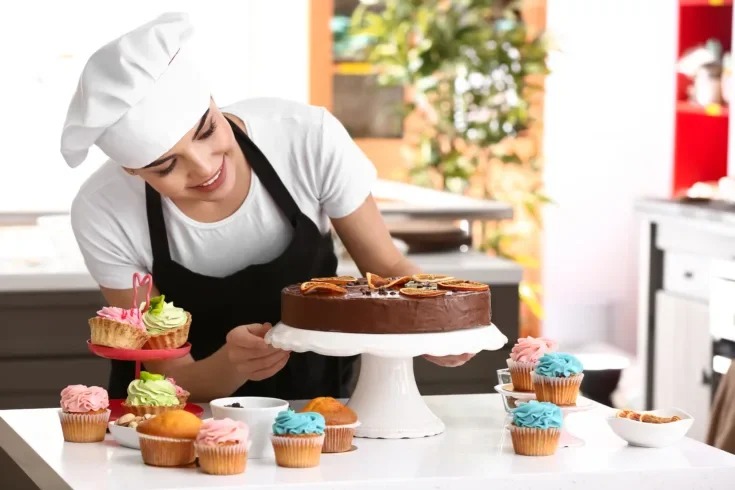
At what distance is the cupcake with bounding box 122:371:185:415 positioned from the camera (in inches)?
66.6

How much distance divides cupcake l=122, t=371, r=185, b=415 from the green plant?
11.6ft

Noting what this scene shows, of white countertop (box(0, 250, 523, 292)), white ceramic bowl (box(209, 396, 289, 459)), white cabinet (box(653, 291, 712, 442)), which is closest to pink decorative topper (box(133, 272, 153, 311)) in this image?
white ceramic bowl (box(209, 396, 289, 459))

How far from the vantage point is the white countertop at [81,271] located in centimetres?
304

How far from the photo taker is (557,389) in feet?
5.75

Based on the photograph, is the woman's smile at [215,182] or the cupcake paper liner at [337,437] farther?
the woman's smile at [215,182]

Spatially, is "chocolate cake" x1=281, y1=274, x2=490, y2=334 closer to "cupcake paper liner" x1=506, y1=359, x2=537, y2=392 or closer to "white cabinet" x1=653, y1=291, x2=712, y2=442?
"cupcake paper liner" x1=506, y1=359, x2=537, y2=392

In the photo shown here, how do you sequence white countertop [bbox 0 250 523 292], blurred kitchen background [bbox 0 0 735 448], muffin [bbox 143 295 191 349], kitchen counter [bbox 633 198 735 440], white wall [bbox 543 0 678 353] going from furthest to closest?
white wall [bbox 543 0 678 353], kitchen counter [bbox 633 198 735 440], blurred kitchen background [bbox 0 0 735 448], white countertop [bbox 0 250 523 292], muffin [bbox 143 295 191 349]

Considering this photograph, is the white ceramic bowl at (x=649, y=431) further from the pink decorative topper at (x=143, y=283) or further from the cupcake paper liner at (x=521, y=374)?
the pink decorative topper at (x=143, y=283)

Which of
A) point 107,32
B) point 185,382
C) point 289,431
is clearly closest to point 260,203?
point 185,382

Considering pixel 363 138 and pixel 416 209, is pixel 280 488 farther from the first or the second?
pixel 363 138

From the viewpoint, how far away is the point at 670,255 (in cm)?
432

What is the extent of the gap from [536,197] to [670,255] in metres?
1.20

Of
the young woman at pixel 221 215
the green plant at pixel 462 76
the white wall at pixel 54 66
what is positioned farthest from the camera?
the green plant at pixel 462 76

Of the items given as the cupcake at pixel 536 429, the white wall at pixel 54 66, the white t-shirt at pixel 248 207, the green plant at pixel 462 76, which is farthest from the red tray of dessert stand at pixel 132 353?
the green plant at pixel 462 76
